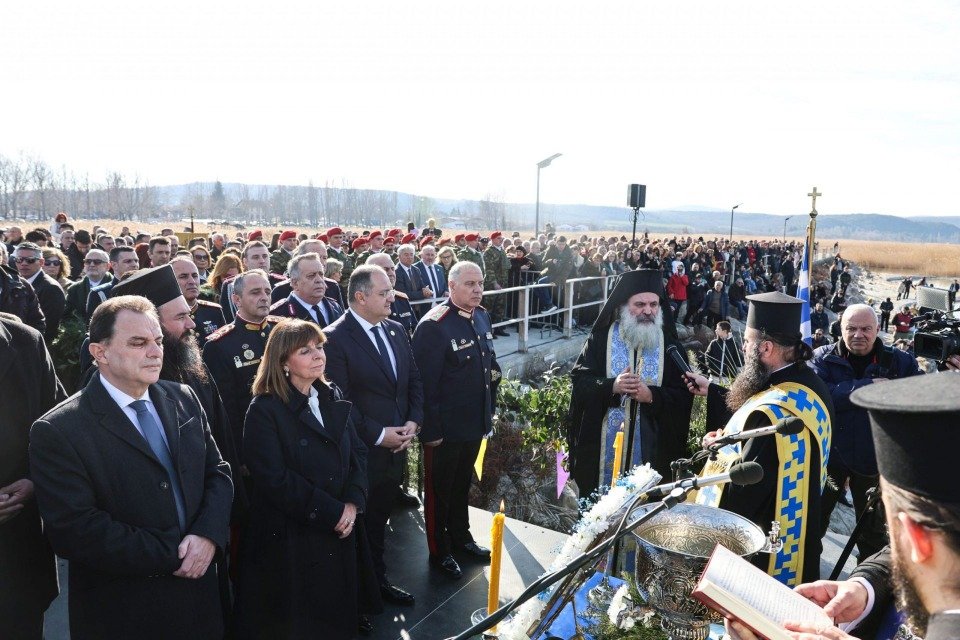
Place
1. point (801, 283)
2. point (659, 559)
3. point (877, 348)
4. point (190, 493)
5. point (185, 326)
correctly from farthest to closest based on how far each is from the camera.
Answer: point (801, 283) → point (877, 348) → point (185, 326) → point (190, 493) → point (659, 559)

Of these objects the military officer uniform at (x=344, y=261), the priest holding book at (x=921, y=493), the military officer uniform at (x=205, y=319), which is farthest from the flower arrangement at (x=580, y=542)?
the military officer uniform at (x=344, y=261)

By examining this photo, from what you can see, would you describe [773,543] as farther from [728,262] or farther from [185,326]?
[728,262]

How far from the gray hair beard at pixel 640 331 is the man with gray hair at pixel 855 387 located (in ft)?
4.20

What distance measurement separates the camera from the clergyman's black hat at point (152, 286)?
3.77 m

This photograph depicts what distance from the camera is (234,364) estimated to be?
14.8 ft

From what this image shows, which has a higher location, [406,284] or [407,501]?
[406,284]

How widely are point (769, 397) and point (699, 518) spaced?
1.25 meters

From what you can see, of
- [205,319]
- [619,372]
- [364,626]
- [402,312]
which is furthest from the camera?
[402,312]

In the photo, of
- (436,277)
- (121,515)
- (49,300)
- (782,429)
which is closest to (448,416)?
(121,515)

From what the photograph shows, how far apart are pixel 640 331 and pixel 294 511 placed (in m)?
2.81

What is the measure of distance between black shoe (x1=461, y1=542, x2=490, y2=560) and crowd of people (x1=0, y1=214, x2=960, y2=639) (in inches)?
0.9

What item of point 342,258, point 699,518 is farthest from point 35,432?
point 342,258

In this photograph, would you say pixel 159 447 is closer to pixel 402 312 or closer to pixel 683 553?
pixel 683 553

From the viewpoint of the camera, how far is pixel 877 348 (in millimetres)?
5449
